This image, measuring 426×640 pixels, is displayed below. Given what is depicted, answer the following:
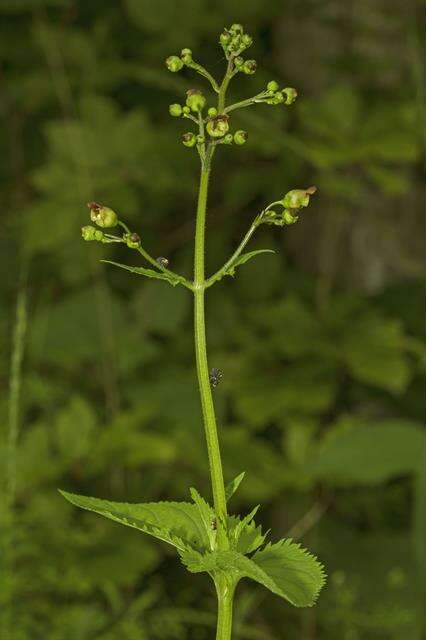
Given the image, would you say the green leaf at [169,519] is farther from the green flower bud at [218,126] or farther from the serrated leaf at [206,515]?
the green flower bud at [218,126]

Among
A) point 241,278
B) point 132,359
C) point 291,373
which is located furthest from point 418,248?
point 132,359

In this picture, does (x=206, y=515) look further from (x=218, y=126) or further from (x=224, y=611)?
(x=218, y=126)

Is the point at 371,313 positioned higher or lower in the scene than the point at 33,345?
higher

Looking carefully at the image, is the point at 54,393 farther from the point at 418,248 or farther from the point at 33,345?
the point at 418,248

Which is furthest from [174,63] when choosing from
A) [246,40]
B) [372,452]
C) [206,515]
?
[372,452]

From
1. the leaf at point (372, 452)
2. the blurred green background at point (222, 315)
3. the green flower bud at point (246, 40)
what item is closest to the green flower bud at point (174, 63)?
the green flower bud at point (246, 40)

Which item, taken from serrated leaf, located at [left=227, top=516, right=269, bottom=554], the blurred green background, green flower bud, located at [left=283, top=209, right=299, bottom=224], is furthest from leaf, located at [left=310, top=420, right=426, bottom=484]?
green flower bud, located at [left=283, top=209, right=299, bottom=224]
